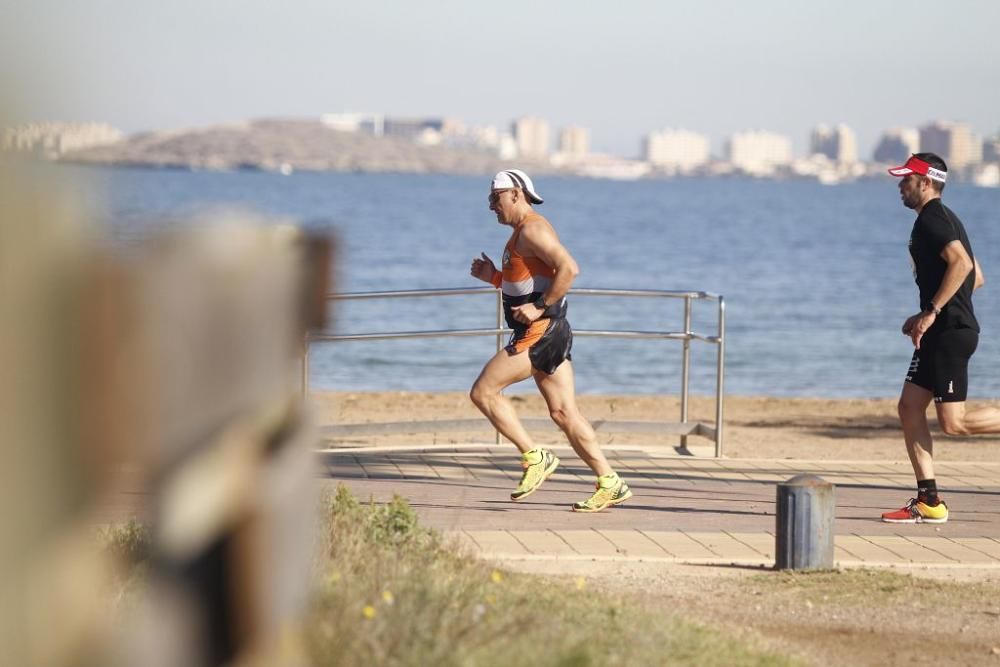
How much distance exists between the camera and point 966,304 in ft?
28.9

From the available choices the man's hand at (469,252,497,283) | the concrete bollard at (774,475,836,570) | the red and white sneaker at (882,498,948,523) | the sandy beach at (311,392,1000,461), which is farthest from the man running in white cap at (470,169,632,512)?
the sandy beach at (311,392,1000,461)

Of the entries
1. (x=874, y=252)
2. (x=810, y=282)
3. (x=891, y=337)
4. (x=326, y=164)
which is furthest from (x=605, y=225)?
(x=326, y=164)

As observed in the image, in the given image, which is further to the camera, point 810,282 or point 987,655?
point 810,282

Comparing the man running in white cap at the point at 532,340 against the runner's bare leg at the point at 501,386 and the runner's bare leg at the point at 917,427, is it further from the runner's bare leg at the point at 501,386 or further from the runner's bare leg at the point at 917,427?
the runner's bare leg at the point at 917,427

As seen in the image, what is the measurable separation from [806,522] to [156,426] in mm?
5468

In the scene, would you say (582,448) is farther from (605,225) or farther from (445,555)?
(605,225)

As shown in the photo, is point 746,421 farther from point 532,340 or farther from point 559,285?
point 559,285

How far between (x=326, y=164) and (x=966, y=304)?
539 ft

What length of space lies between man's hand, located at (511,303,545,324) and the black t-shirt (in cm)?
212

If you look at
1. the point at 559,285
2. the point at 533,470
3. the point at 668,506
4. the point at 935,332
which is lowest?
the point at 668,506

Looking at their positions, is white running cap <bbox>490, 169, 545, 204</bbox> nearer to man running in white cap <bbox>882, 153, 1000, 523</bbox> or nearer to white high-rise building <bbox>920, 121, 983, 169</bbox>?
man running in white cap <bbox>882, 153, 1000, 523</bbox>

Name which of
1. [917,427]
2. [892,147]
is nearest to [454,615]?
[917,427]

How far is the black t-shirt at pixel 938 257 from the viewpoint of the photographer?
871cm

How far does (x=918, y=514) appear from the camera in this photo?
8852 mm
